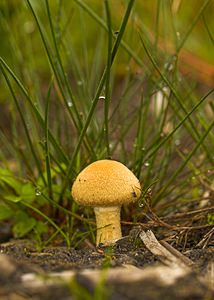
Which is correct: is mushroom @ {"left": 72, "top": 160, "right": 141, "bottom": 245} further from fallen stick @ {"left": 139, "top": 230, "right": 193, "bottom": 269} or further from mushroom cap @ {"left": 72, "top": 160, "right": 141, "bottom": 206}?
fallen stick @ {"left": 139, "top": 230, "right": 193, "bottom": 269}

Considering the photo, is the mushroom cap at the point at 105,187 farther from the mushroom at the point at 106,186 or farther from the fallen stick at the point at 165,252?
the fallen stick at the point at 165,252

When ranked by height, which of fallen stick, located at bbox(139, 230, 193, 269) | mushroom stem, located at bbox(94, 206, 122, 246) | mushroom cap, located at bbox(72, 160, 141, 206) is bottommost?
fallen stick, located at bbox(139, 230, 193, 269)

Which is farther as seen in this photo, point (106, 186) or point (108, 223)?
point (108, 223)

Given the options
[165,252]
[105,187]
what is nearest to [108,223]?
[105,187]

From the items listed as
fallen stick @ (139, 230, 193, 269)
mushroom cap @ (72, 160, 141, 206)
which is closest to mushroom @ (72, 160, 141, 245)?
mushroom cap @ (72, 160, 141, 206)

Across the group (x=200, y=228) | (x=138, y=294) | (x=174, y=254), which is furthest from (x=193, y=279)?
(x=200, y=228)

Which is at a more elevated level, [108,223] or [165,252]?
[108,223]

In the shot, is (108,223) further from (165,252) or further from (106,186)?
(165,252)
